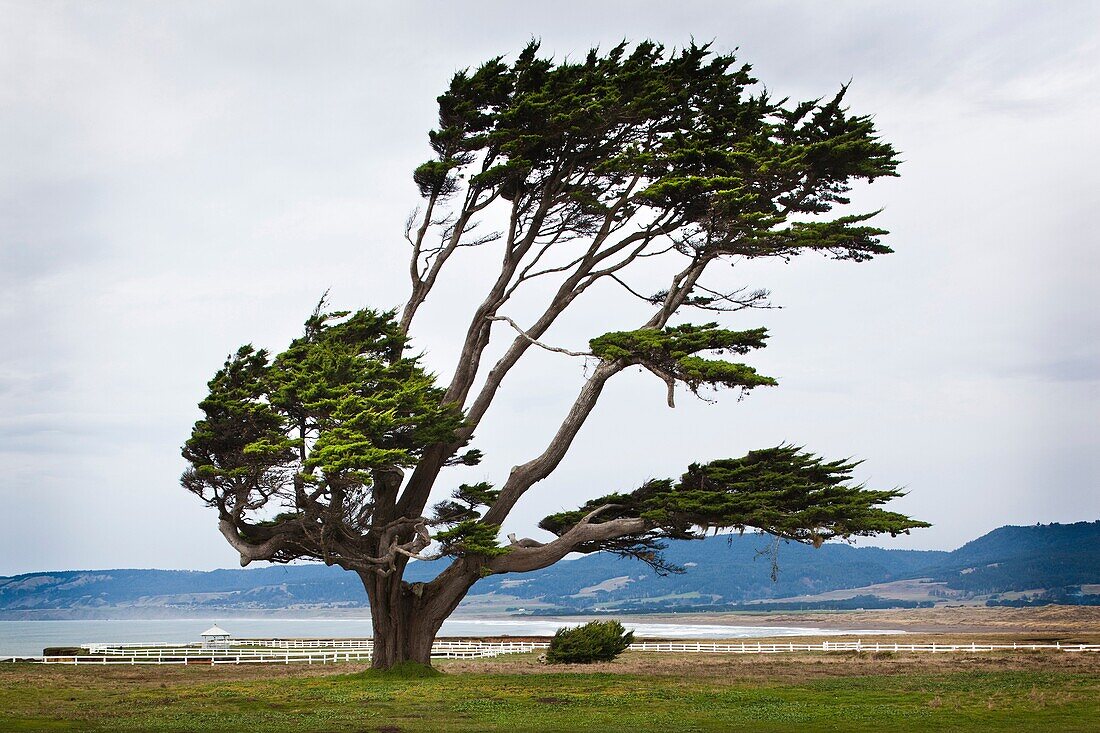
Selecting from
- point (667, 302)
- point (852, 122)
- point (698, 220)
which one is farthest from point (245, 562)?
point (852, 122)

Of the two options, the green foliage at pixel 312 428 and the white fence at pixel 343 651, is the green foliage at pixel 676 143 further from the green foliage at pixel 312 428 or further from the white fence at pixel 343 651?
the white fence at pixel 343 651

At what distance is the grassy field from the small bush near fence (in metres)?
1.34

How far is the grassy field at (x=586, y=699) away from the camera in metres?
17.3

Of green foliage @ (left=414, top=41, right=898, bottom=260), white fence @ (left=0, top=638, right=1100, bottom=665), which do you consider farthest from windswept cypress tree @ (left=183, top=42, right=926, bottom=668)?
white fence @ (left=0, top=638, right=1100, bottom=665)

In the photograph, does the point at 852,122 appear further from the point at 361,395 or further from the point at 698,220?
the point at 361,395

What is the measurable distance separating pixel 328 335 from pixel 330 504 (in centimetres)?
459

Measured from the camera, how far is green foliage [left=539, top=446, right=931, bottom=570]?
23.7 metres

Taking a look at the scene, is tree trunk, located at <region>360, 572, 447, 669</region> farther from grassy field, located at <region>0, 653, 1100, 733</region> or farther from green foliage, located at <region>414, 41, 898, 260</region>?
green foliage, located at <region>414, 41, 898, 260</region>

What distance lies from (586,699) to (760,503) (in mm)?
6193

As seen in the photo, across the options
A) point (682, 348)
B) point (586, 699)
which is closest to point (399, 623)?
point (586, 699)

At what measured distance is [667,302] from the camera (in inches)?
1051

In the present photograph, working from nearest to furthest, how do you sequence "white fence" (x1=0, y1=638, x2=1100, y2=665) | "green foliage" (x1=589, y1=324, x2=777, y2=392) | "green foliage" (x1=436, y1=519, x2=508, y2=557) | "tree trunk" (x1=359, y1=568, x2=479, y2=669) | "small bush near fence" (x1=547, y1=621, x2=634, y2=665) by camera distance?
"green foliage" (x1=589, y1=324, x2=777, y2=392), "green foliage" (x1=436, y1=519, x2=508, y2=557), "tree trunk" (x1=359, y1=568, x2=479, y2=669), "small bush near fence" (x1=547, y1=621, x2=634, y2=665), "white fence" (x1=0, y1=638, x2=1100, y2=665)

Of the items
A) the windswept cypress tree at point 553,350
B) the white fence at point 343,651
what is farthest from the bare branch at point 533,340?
the white fence at point 343,651

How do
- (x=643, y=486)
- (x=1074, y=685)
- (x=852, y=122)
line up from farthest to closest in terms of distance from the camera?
(x=643, y=486), (x=852, y=122), (x=1074, y=685)
